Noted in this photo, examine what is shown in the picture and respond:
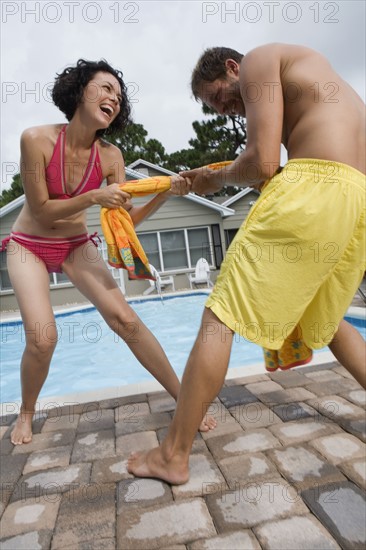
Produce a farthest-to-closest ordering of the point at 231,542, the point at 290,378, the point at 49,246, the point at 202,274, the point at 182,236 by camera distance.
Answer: the point at 182,236, the point at 202,274, the point at 290,378, the point at 49,246, the point at 231,542

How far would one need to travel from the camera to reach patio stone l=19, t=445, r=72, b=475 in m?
1.71

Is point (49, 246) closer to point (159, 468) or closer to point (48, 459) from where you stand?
point (48, 459)

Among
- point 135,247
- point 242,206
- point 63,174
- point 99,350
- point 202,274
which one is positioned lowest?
point 202,274

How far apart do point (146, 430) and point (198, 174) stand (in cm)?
136

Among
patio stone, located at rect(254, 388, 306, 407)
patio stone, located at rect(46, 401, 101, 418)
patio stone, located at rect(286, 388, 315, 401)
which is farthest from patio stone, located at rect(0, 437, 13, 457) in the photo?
patio stone, located at rect(286, 388, 315, 401)

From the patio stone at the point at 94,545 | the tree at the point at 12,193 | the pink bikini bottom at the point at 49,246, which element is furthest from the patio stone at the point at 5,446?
the tree at the point at 12,193

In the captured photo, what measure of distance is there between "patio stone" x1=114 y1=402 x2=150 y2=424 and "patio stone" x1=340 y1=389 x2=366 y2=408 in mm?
1163

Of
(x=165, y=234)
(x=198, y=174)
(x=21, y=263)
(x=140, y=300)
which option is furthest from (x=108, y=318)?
(x=165, y=234)

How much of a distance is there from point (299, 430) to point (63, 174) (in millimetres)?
1765

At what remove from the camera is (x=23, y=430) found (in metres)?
2.02

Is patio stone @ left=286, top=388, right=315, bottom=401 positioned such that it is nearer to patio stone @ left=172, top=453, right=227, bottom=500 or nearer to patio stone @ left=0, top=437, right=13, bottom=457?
patio stone @ left=172, top=453, right=227, bottom=500

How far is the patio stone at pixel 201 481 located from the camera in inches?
55.4

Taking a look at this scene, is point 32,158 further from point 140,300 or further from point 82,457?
point 140,300

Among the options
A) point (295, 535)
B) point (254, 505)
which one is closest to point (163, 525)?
point (254, 505)
